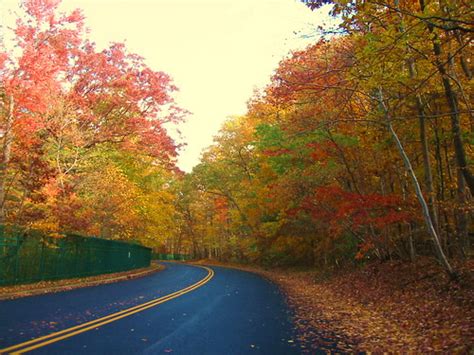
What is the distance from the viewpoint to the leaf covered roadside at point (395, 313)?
674cm

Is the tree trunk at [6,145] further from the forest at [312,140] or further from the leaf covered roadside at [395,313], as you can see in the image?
the leaf covered roadside at [395,313]

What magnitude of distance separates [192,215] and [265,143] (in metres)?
49.7

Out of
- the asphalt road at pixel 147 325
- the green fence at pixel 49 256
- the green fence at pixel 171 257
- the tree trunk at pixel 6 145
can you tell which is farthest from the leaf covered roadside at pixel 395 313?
the green fence at pixel 171 257

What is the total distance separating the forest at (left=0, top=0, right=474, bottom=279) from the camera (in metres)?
10.4

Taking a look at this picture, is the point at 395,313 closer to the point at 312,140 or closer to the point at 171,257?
the point at 312,140

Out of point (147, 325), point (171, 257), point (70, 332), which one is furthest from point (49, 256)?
point (171, 257)

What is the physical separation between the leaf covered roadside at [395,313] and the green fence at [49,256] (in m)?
10.1

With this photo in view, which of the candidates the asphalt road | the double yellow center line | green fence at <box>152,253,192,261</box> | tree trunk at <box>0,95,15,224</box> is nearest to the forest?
tree trunk at <box>0,95,15,224</box>

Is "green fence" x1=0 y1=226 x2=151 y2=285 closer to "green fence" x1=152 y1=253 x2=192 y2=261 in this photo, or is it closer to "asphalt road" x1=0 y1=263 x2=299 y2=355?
"asphalt road" x1=0 y1=263 x2=299 y2=355

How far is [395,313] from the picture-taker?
9664mm

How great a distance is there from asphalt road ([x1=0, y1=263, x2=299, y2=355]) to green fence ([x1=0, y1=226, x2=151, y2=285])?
293cm

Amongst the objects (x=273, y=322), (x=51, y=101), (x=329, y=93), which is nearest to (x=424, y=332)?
(x=273, y=322)

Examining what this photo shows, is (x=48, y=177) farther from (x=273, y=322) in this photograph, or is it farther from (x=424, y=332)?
(x=424, y=332)

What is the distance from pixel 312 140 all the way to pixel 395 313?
26.4 ft
